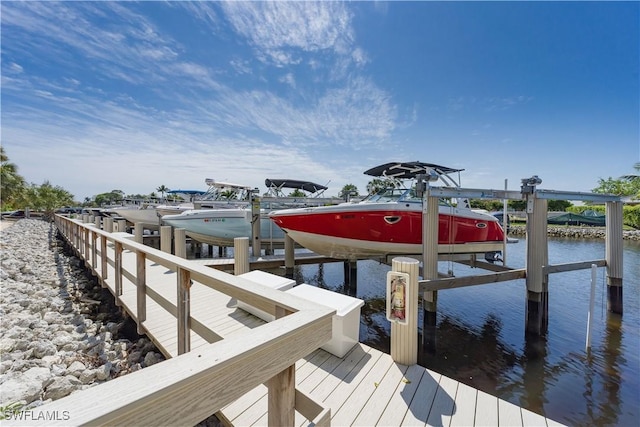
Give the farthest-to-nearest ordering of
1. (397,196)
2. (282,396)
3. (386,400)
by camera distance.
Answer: (397,196), (386,400), (282,396)

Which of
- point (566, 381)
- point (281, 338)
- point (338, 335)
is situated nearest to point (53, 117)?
point (338, 335)

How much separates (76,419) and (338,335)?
2.69 m

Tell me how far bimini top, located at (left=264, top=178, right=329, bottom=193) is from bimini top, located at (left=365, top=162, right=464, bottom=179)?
5727 millimetres

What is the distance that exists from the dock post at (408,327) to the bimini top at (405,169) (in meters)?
4.85

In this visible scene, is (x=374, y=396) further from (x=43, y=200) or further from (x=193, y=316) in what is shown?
(x=43, y=200)

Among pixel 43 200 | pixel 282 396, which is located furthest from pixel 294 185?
pixel 43 200

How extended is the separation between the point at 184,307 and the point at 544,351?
22.0 ft

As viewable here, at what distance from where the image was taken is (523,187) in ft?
19.4

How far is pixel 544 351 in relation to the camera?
559 cm

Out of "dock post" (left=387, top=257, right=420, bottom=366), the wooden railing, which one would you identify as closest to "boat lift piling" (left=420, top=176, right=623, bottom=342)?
"dock post" (left=387, top=257, right=420, bottom=366)

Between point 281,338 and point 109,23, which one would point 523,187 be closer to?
point 281,338

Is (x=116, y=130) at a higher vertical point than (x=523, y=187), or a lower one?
higher

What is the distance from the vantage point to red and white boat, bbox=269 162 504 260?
668cm

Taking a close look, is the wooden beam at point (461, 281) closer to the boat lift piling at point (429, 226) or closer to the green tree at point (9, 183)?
the boat lift piling at point (429, 226)
